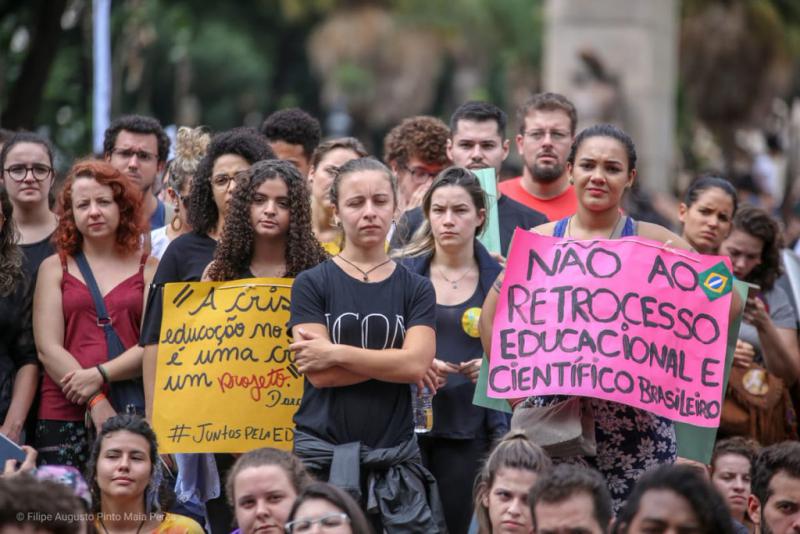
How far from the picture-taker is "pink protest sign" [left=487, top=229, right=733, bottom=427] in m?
7.13

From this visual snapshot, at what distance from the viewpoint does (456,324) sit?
316 inches

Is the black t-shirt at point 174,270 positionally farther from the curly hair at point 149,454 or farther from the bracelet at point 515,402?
the bracelet at point 515,402

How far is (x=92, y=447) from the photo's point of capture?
25.3ft

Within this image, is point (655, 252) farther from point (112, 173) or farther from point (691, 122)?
point (691, 122)

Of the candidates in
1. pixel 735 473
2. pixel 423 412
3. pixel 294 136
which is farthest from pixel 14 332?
pixel 735 473

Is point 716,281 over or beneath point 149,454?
over

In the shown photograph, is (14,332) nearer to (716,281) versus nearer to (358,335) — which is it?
(358,335)

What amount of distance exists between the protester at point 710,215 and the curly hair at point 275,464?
2.92 meters

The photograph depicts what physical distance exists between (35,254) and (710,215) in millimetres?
3449

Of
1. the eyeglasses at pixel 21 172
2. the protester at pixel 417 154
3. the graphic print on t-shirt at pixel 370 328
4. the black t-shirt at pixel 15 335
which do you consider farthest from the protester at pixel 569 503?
the eyeglasses at pixel 21 172

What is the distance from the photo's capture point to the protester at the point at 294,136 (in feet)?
32.6

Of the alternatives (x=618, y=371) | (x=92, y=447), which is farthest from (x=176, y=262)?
(x=618, y=371)

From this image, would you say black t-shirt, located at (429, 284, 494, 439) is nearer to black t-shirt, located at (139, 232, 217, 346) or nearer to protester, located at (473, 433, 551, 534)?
protester, located at (473, 433, 551, 534)

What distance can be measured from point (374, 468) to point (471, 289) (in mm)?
1380
